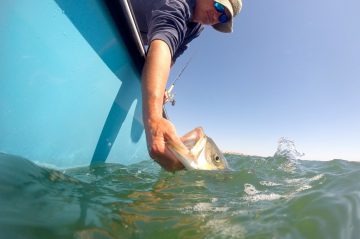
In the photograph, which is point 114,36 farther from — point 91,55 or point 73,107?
point 73,107

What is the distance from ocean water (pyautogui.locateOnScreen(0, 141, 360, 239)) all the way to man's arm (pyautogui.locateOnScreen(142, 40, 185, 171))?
270 mm

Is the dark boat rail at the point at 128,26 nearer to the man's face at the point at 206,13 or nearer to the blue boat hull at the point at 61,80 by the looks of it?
the blue boat hull at the point at 61,80

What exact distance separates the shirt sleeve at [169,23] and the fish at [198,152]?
72cm

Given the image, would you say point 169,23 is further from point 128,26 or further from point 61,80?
point 61,80

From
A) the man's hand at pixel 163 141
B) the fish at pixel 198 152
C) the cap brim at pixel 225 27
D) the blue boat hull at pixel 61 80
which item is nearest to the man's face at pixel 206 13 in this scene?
the cap brim at pixel 225 27

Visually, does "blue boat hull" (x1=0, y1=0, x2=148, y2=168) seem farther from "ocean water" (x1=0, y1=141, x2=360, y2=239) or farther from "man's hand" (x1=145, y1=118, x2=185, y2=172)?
"man's hand" (x1=145, y1=118, x2=185, y2=172)

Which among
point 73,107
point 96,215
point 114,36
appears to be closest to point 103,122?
point 73,107

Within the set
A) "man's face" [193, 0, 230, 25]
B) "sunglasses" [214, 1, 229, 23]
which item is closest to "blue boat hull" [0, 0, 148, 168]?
"man's face" [193, 0, 230, 25]

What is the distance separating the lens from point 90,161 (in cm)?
240

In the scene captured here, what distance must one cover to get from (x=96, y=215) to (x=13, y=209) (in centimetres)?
34

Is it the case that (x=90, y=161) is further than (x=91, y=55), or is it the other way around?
(x=90, y=161)

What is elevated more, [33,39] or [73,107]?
[33,39]

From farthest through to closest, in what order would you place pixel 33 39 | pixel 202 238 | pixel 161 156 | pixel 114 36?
pixel 114 36, pixel 161 156, pixel 33 39, pixel 202 238

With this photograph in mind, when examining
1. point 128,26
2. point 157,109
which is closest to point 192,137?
point 157,109
